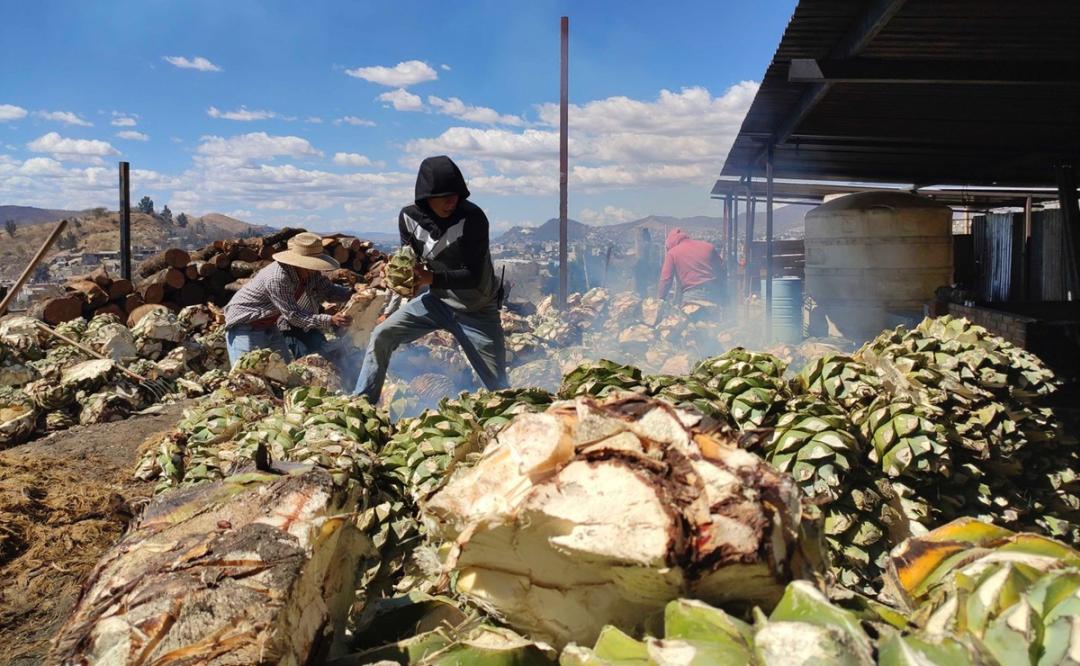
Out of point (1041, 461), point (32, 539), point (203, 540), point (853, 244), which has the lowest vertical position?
point (32, 539)

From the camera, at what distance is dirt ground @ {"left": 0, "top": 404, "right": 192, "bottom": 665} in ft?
10.3

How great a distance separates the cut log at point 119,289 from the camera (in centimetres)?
1195

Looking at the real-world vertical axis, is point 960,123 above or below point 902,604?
above

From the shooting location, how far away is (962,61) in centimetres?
549

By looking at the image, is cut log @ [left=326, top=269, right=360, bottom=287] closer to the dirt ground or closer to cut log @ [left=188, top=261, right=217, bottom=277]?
cut log @ [left=188, top=261, right=217, bottom=277]

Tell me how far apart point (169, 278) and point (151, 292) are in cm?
38

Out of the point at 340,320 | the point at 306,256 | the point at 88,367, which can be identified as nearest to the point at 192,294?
the point at 88,367

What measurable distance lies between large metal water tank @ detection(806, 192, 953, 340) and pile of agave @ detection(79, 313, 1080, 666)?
6.34m

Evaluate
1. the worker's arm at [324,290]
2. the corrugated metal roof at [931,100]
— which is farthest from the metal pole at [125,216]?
the corrugated metal roof at [931,100]

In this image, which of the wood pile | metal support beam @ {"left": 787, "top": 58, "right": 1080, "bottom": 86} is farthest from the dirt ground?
the wood pile

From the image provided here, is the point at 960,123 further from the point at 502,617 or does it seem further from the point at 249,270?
the point at 249,270

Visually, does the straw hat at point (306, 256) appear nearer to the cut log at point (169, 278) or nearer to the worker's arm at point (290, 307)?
the worker's arm at point (290, 307)

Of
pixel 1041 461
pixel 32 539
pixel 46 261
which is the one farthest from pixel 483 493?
pixel 46 261

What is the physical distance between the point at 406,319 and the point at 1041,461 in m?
4.18
